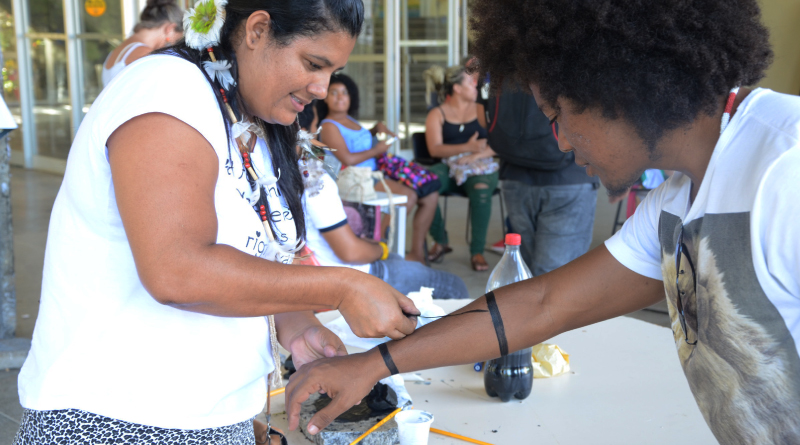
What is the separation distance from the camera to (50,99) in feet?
31.6

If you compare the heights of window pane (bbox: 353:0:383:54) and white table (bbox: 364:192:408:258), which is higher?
window pane (bbox: 353:0:383:54)

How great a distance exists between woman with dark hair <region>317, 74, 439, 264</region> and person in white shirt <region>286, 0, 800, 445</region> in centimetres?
386

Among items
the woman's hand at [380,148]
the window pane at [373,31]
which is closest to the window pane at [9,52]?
the window pane at [373,31]

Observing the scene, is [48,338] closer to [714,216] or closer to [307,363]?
[307,363]

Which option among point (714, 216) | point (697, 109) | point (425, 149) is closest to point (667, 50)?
point (697, 109)

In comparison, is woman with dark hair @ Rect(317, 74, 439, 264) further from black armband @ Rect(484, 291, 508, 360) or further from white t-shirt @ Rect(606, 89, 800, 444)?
white t-shirt @ Rect(606, 89, 800, 444)

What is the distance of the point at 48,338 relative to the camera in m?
1.08

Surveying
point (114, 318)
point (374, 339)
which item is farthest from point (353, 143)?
point (114, 318)

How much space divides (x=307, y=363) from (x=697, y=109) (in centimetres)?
90

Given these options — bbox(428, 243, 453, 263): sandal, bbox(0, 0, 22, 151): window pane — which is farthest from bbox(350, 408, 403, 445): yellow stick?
bbox(0, 0, 22, 151): window pane

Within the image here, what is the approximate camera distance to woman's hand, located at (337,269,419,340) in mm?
1133

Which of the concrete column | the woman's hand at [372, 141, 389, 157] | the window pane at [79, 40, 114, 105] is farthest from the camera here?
the window pane at [79, 40, 114, 105]

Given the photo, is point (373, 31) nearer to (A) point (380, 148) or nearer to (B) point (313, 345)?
(A) point (380, 148)

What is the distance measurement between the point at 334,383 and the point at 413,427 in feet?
0.62
